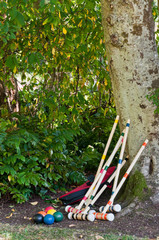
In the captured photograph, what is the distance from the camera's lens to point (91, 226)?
3279 millimetres

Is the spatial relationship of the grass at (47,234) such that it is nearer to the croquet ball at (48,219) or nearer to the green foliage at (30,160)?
the croquet ball at (48,219)

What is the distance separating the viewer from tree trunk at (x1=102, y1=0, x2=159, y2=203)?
3639 millimetres

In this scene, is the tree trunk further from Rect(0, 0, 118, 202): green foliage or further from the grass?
the grass

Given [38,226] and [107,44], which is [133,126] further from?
[38,226]

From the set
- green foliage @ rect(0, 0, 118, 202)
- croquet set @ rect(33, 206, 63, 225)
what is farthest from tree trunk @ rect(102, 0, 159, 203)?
croquet set @ rect(33, 206, 63, 225)

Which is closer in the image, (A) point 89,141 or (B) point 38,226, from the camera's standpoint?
(B) point 38,226

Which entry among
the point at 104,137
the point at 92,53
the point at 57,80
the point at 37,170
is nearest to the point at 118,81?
the point at 92,53

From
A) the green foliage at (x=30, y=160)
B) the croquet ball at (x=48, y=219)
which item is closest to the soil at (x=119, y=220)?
the croquet ball at (x=48, y=219)

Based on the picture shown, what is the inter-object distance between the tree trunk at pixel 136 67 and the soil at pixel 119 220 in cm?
22

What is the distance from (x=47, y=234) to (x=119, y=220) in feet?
2.84

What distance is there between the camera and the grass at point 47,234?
9.57ft

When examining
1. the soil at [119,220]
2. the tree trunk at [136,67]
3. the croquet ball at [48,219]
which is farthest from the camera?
the tree trunk at [136,67]

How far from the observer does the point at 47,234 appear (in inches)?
119

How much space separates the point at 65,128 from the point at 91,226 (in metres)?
1.74
